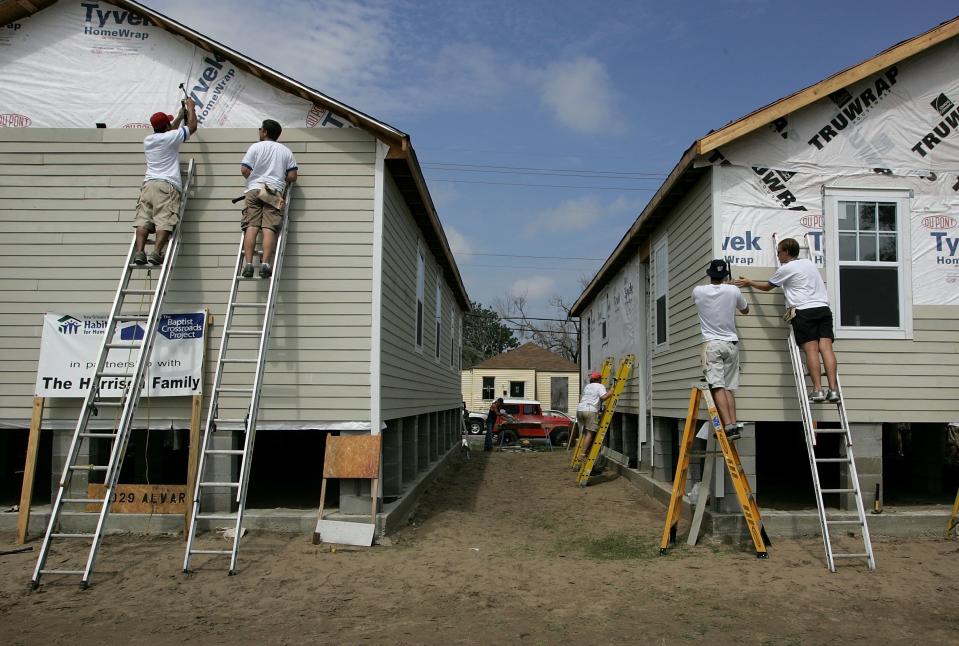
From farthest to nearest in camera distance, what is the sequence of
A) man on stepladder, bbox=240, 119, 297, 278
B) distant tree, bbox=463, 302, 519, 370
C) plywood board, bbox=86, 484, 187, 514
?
1. distant tree, bbox=463, 302, 519, 370
2. plywood board, bbox=86, 484, 187, 514
3. man on stepladder, bbox=240, 119, 297, 278

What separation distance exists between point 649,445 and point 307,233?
7169 millimetres

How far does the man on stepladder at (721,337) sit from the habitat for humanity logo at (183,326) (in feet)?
18.8

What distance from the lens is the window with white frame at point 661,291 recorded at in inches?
455

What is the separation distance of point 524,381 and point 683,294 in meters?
31.0

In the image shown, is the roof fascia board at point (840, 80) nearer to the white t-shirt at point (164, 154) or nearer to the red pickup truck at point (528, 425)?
the white t-shirt at point (164, 154)

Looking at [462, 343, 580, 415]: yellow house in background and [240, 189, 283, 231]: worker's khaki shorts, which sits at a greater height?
[240, 189, 283, 231]: worker's khaki shorts

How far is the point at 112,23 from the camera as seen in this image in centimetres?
926

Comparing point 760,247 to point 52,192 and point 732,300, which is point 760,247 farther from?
point 52,192

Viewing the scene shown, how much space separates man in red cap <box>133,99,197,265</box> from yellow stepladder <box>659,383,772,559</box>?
6.18 m

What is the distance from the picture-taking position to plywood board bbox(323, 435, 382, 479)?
8.29 m

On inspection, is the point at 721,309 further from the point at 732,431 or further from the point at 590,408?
the point at 590,408

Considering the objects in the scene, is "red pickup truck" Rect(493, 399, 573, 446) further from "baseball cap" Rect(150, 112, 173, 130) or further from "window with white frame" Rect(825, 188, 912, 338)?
"baseball cap" Rect(150, 112, 173, 130)

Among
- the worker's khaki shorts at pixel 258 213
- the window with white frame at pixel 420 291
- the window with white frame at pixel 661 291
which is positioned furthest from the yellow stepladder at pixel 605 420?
the worker's khaki shorts at pixel 258 213

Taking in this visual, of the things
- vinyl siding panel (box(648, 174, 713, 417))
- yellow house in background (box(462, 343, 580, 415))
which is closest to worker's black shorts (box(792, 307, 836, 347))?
vinyl siding panel (box(648, 174, 713, 417))
